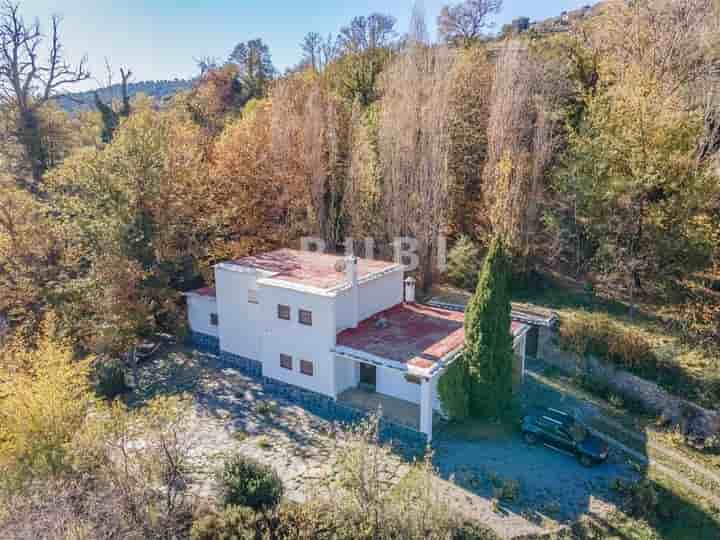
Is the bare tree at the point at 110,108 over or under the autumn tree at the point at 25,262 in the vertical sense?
over

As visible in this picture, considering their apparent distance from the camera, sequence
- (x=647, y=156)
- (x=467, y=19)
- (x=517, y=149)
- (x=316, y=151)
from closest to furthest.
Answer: (x=647, y=156) < (x=517, y=149) < (x=316, y=151) < (x=467, y=19)

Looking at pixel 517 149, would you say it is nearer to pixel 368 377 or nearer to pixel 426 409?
pixel 368 377

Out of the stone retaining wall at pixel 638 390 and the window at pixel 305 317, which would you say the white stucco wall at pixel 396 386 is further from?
the stone retaining wall at pixel 638 390

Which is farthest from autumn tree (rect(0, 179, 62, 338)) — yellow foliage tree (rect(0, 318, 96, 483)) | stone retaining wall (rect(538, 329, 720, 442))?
stone retaining wall (rect(538, 329, 720, 442))

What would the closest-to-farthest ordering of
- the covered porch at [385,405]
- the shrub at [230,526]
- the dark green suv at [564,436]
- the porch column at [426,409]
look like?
the shrub at [230,526] < the dark green suv at [564,436] < the porch column at [426,409] < the covered porch at [385,405]

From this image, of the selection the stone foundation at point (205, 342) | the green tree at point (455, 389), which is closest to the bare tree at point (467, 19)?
the stone foundation at point (205, 342)

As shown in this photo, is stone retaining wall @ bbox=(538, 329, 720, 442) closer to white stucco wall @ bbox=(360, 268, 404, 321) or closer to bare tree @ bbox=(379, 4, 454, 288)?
A: white stucco wall @ bbox=(360, 268, 404, 321)

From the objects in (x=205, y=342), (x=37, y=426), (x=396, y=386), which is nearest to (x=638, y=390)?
(x=396, y=386)
